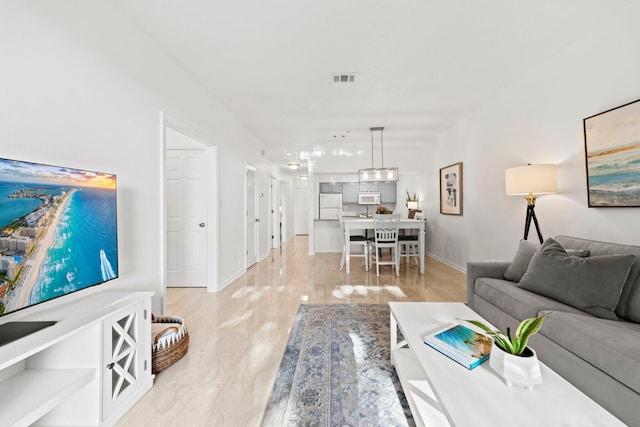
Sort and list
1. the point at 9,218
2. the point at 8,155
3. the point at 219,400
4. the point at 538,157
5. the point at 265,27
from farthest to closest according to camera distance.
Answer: the point at 538,157 < the point at 265,27 < the point at 219,400 < the point at 8,155 < the point at 9,218

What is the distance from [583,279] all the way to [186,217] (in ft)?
14.1

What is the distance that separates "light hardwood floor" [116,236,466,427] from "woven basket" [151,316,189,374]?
0.05 m

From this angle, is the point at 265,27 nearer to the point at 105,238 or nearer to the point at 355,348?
the point at 105,238

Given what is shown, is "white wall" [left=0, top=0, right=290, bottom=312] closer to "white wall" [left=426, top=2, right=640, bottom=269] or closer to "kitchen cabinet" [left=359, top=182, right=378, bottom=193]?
"white wall" [left=426, top=2, right=640, bottom=269]

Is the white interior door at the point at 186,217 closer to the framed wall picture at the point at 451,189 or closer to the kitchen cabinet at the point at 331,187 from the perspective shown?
the framed wall picture at the point at 451,189

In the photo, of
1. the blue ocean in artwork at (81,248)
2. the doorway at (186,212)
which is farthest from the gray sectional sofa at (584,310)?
the doorway at (186,212)

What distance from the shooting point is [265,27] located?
2277 millimetres

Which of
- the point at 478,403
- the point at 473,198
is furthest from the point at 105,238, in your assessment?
the point at 473,198

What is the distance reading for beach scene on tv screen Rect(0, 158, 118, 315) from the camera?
1238 mm

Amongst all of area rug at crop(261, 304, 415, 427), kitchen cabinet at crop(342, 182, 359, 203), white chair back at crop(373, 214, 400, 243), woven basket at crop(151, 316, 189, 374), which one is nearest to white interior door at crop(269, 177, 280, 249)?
kitchen cabinet at crop(342, 182, 359, 203)

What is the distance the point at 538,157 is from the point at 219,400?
12.4 feet

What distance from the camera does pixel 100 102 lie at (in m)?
1.87

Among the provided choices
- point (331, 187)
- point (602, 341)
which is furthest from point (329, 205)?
point (602, 341)

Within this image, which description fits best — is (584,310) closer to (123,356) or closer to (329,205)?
(123,356)
